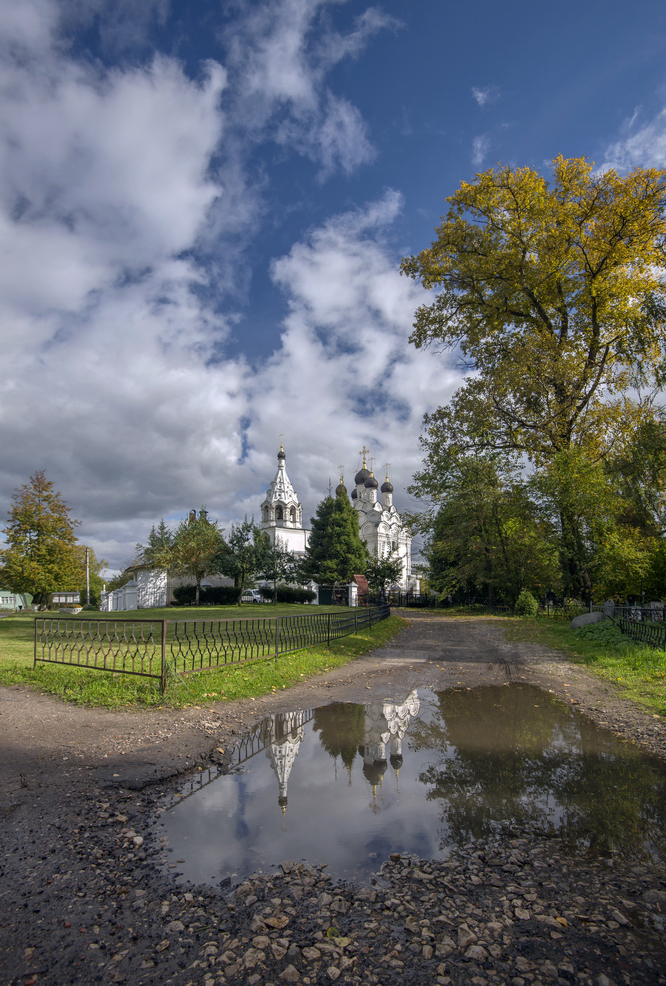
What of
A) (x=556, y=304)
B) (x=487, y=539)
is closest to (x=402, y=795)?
(x=556, y=304)

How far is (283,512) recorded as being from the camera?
60750 millimetres

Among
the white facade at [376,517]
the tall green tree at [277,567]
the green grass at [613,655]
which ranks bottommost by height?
the green grass at [613,655]

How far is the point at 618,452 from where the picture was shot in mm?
17156

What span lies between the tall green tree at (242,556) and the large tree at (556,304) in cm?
1865

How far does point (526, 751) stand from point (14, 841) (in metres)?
4.66

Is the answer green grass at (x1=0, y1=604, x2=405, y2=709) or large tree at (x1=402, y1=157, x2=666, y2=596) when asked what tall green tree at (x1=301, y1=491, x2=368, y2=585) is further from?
green grass at (x1=0, y1=604, x2=405, y2=709)

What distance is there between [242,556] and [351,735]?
2869 cm

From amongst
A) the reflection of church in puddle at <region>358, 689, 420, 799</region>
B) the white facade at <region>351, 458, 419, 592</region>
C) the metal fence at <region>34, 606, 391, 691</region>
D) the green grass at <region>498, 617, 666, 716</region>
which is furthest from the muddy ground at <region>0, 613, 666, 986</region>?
the white facade at <region>351, 458, 419, 592</region>

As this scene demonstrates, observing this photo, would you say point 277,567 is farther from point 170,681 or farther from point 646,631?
point 170,681

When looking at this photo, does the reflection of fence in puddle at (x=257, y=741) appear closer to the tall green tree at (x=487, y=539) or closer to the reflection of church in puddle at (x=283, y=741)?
the reflection of church in puddle at (x=283, y=741)

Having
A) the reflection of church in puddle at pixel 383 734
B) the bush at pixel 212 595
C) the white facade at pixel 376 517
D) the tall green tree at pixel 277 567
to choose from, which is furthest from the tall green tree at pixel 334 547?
the reflection of church in puddle at pixel 383 734

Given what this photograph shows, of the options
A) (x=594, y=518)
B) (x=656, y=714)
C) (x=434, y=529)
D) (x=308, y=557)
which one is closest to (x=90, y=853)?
(x=656, y=714)

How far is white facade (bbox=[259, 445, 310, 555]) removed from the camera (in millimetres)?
59625

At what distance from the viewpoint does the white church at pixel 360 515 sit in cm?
6006
